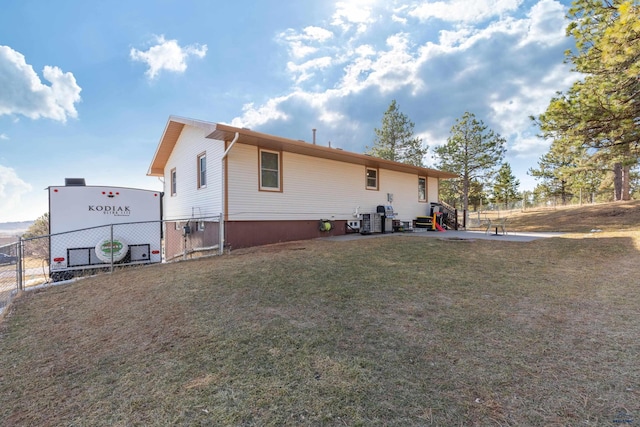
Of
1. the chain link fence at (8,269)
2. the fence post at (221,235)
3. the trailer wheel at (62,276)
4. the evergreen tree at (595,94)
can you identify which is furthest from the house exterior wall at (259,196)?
the evergreen tree at (595,94)

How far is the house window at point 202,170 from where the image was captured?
998 cm

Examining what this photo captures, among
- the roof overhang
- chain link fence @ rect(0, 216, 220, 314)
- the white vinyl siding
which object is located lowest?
chain link fence @ rect(0, 216, 220, 314)

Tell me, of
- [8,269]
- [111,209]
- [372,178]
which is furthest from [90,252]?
[372,178]

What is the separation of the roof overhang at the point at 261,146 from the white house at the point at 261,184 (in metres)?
0.03

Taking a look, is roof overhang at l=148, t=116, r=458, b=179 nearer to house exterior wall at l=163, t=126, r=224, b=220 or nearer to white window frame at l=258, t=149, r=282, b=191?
white window frame at l=258, t=149, r=282, b=191

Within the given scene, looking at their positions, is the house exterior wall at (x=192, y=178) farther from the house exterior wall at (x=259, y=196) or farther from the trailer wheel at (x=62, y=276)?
the trailer wheel at (x=62, y=276)

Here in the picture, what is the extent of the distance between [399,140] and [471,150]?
20.9 ft

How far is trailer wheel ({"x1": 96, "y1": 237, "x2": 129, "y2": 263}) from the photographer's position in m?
6.94

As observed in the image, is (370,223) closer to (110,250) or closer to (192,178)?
(192,178)

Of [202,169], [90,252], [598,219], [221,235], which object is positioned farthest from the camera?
[598,219]

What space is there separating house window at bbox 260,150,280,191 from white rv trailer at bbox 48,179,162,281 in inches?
130

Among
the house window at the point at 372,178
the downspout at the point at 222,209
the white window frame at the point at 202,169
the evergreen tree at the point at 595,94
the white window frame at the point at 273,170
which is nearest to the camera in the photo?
the downspout at the point at 222,209

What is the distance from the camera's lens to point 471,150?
23141 mm

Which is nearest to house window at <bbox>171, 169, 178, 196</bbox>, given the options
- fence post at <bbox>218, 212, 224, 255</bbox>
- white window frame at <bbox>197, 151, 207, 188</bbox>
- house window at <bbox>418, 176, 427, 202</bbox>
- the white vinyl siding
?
white window frame at <bbox>197, 151, 207, 188</bbox>
